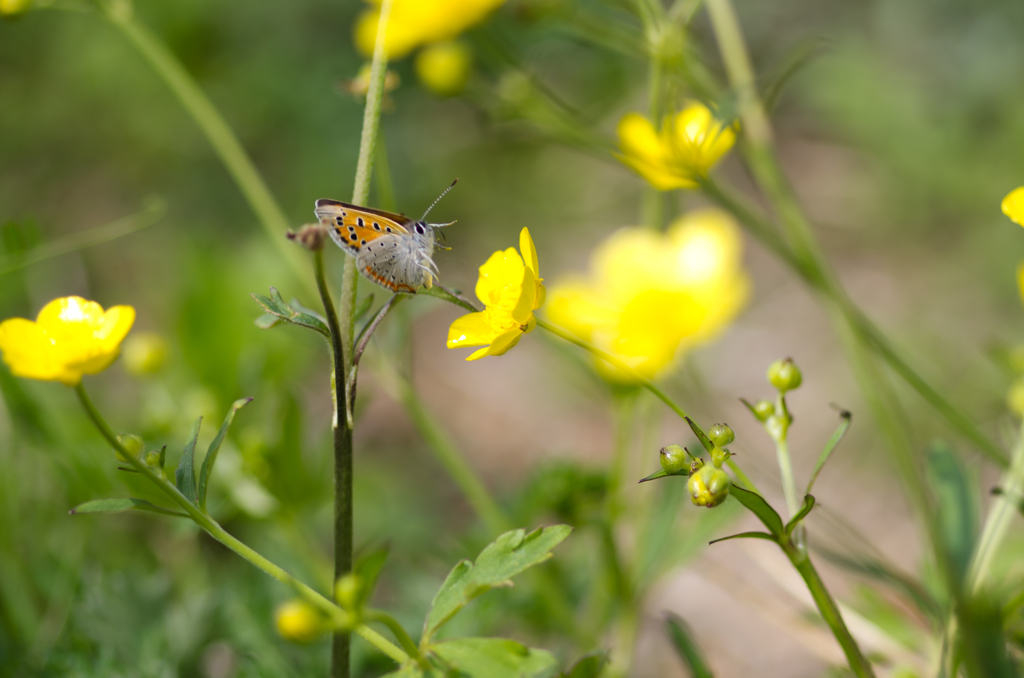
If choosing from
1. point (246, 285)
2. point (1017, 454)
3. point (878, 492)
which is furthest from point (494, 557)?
point (878, 492)

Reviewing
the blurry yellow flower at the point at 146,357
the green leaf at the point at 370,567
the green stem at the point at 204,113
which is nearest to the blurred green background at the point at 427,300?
the blurry yellow flower at the point at 146,357

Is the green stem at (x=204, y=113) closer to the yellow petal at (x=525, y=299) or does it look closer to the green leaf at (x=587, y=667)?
the yellow petal at (x=525, y=299)

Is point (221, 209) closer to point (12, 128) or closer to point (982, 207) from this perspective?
point (12, 128)

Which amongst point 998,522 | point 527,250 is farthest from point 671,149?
point 998,522

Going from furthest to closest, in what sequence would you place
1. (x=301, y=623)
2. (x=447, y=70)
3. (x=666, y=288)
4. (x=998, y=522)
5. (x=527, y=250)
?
(x=666, y=288)
(x=447, y=70)
(x=301, y=623)
(x=998, y=522)
(x=527, y=250)

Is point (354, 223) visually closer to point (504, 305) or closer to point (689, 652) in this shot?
point (504, 305)
